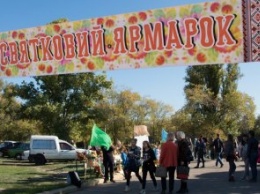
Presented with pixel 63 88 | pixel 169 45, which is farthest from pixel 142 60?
pixel 63 88

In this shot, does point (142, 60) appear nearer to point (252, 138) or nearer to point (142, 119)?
point (252, 138)

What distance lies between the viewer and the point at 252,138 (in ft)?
50.9

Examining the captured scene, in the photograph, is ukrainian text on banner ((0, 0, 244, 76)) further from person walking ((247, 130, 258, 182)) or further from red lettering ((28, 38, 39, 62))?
person walking ((247, 130, 258, 182))

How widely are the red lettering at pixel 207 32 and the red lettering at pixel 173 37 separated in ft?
2.11

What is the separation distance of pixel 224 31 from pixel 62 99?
32.0 m

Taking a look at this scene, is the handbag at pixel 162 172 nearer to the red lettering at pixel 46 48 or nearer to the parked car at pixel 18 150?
the red lettering at pixel 46 48

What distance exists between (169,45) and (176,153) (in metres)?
3.00

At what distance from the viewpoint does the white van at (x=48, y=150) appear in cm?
2986

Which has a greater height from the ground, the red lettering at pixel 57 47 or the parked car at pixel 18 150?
the red lettering at pixel 57 47

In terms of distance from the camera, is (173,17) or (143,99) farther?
(143,99)

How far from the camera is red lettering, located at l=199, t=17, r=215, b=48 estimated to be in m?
12.0

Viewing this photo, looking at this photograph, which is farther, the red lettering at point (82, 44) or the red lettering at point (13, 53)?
the red lettering at point (13, 53)

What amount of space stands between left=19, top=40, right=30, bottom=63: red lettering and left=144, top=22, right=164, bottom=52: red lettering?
13.4 ft

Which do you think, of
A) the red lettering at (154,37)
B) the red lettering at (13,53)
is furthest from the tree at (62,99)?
the red lettering at (154,37)
